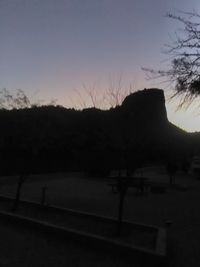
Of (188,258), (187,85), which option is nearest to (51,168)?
(187,85)

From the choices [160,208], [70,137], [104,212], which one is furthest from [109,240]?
[70,137]

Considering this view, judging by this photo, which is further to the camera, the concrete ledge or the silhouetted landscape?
the silhouetted landscape

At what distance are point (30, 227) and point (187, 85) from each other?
16.4 feet

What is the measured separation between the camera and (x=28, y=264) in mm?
Answer: 6953

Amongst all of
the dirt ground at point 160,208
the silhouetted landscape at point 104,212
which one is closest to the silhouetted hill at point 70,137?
the silhouetted landscape at point 104,212

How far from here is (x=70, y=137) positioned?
3488 cm

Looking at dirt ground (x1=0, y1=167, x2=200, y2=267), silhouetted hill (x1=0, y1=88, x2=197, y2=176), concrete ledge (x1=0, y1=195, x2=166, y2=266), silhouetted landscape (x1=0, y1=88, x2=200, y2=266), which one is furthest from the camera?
silhouetted hill (x1=0, y1=88, x2=197, y2=176)

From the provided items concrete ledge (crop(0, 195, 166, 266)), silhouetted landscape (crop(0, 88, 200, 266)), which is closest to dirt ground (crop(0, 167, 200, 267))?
silhouetted landscape (crop(0, 88, 200, 266))

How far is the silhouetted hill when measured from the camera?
2053 cm

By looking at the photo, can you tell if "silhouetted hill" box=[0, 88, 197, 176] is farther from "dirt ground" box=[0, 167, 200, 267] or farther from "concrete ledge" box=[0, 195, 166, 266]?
"concrete ledge" box=[0, 195, 166, 266]

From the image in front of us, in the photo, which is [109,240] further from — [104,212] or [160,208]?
[160,208]

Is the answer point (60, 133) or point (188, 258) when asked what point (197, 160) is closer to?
point (60, 133)

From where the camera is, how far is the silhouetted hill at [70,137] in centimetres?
2053

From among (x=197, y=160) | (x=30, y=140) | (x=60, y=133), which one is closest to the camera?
(x=30, y=140)
